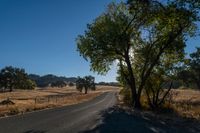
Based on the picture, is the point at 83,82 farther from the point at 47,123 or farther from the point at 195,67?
the point at 47,123

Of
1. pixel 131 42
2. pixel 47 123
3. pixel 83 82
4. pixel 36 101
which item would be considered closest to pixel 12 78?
pixel 83 82

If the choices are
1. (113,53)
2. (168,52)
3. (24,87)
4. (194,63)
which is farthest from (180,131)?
(24,87)

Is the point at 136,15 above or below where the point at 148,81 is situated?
above

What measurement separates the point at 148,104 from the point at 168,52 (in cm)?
758

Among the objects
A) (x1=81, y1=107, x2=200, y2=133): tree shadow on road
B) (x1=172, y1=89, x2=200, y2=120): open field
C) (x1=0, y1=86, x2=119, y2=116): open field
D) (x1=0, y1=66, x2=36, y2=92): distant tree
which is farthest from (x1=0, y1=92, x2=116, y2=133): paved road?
(x1=0, y1=66, x2=36, y2=92): distant tree

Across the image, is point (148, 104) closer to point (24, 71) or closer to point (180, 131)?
point (180, 131)

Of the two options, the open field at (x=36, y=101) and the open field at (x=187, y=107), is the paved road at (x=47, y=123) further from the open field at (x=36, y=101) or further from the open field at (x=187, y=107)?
the open field at (x=187, y=107)

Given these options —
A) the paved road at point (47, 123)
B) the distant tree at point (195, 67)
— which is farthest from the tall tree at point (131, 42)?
the distant tree at point (195, 67)

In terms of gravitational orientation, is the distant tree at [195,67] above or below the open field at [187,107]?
above

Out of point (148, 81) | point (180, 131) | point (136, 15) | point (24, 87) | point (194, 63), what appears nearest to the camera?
point (180, 131)

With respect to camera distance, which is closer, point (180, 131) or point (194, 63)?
point (180, 131)

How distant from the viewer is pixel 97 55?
139 ft

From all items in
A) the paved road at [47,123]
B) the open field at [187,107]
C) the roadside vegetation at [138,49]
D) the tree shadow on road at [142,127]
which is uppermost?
the roadside vegetation at [138,49]

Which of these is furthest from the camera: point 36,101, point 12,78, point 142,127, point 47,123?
point 12,78
